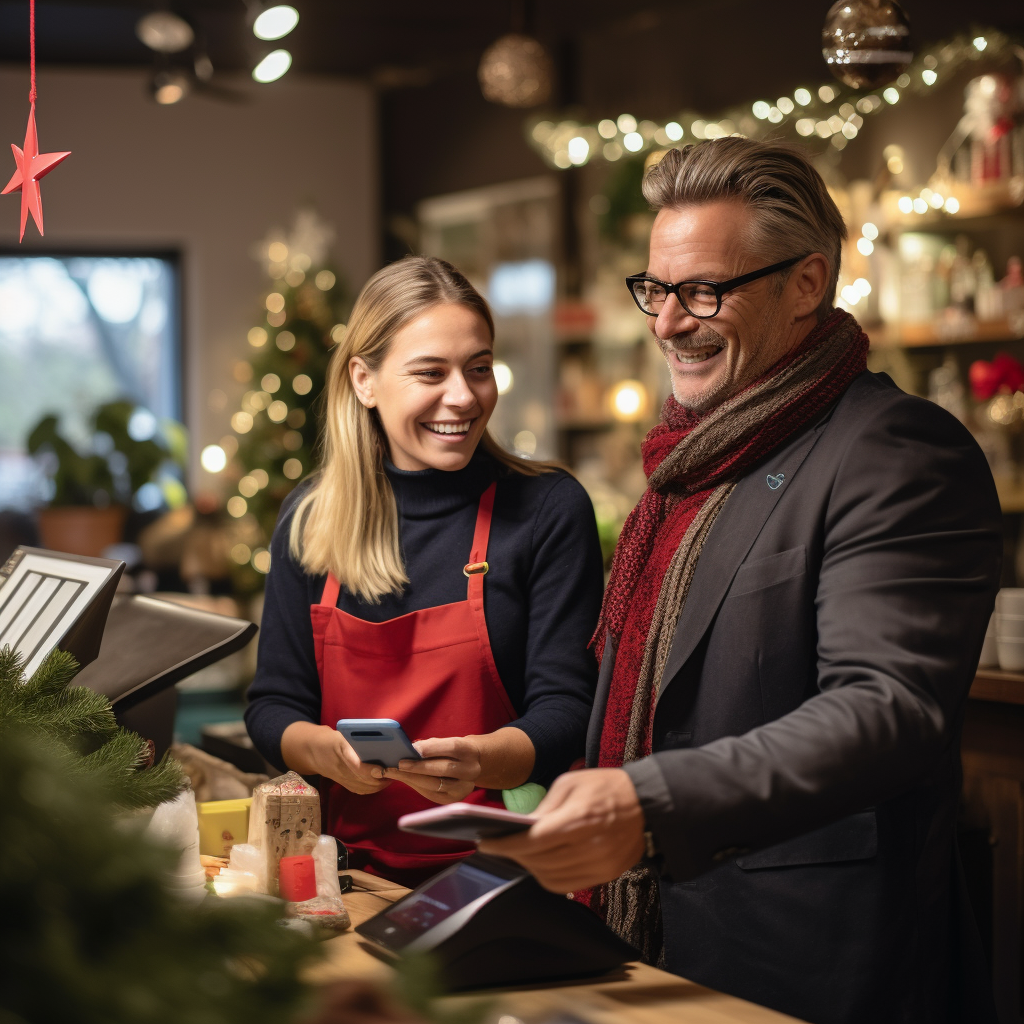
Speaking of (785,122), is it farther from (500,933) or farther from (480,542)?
(500,933)

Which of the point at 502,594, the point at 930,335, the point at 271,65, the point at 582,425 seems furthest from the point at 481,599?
the point at 582,425

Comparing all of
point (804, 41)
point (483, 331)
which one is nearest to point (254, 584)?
point (804, 41)

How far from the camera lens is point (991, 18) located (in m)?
4.78

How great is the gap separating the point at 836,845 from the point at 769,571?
32 centimetres

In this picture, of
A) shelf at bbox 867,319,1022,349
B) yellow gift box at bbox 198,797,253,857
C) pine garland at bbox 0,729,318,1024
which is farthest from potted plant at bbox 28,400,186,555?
pine garland at bbox 0,729,318,1024

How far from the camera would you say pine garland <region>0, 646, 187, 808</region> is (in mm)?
1234

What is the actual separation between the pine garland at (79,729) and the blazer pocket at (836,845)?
662 millimetres

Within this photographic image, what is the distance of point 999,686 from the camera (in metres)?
2.71

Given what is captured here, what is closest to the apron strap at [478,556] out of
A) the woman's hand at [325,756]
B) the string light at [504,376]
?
the woman's hand at [325,756]

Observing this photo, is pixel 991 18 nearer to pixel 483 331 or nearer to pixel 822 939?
pixel 483 331

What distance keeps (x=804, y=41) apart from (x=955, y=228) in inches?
55.7

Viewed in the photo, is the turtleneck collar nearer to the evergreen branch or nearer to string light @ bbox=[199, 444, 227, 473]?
the evergreen branch

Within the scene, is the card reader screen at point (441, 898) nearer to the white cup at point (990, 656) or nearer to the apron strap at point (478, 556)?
the apron strap at point (478, 556)

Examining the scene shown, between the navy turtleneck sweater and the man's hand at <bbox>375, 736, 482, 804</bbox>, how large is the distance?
19cm
